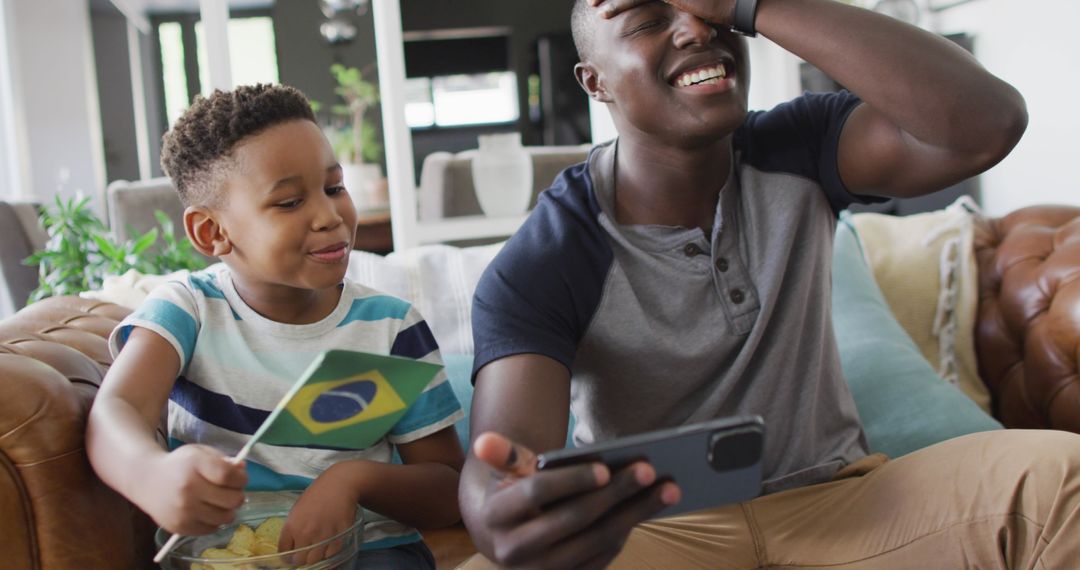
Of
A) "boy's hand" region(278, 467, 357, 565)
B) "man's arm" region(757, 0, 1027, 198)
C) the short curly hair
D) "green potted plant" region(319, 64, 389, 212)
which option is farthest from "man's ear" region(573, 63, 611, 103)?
"green potted plant" region(319, 64, 389, 212)

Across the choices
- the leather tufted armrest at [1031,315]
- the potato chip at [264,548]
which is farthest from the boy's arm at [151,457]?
the leather tufted armrest at [1031,315]

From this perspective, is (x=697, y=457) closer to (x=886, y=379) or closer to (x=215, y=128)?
(x=215, y=128)

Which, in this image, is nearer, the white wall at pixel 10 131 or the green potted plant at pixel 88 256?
the green potted plant at pixel 88 256

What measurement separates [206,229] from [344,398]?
40cm

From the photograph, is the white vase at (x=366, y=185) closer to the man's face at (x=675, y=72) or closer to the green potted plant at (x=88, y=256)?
the green potted plant at (x=88, y=256)

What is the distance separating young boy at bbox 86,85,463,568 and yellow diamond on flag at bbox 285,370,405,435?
0.44ft

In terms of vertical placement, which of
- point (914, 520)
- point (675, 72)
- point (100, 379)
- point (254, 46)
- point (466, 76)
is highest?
point (254, 46)

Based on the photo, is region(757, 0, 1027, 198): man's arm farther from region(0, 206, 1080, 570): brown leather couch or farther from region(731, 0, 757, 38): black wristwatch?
region(0, 206, 1080, 570): brown leather couch

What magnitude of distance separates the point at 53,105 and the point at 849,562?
16.6ft

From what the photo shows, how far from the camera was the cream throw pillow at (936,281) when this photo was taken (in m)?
1.95

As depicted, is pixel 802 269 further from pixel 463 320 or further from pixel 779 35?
pixel 463 320

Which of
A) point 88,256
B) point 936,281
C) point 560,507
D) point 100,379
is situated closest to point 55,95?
point 88,256

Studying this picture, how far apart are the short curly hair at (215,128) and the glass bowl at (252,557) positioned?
0.39m

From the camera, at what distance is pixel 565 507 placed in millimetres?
826
